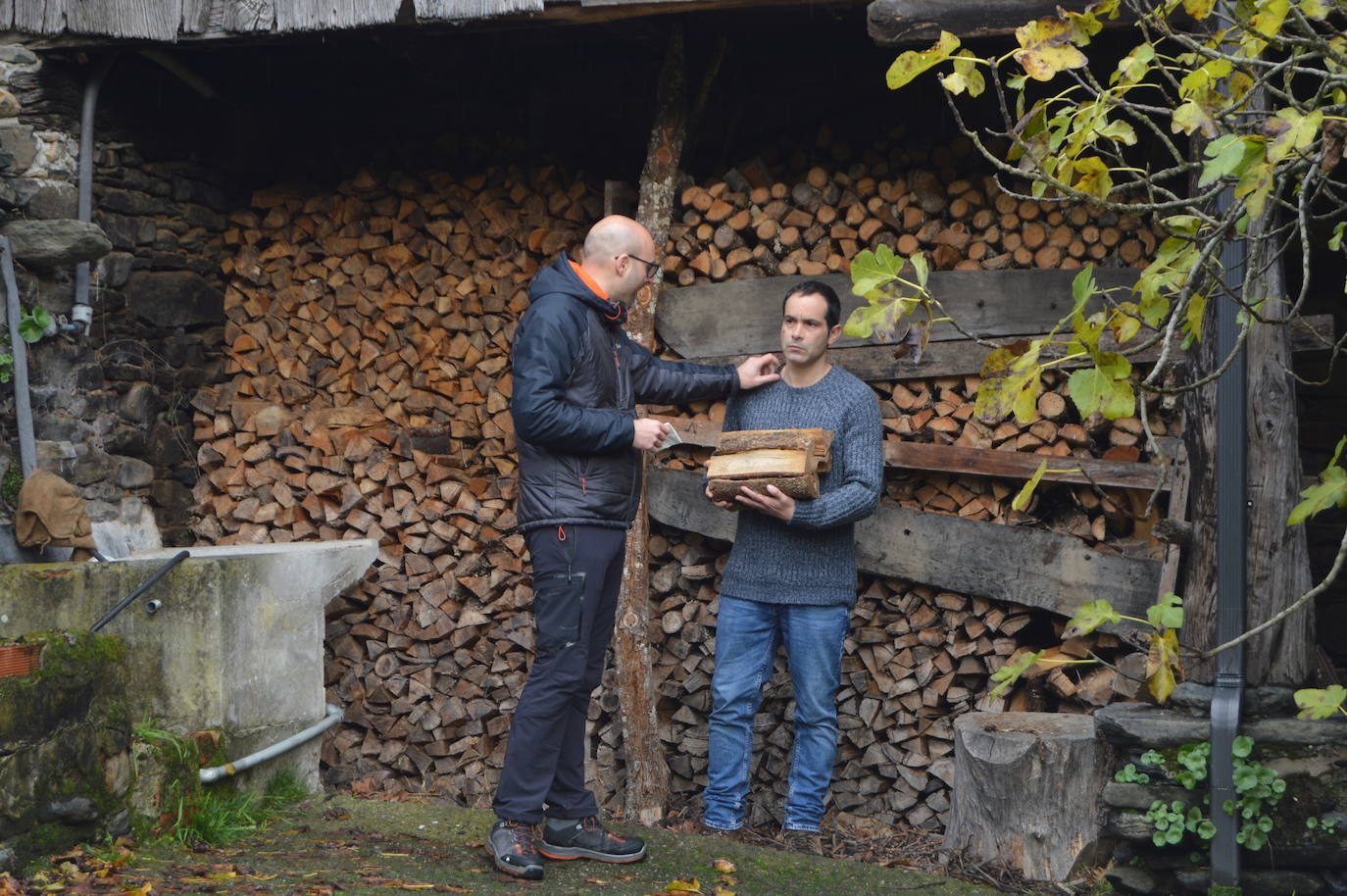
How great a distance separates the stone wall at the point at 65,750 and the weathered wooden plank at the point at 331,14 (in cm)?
251

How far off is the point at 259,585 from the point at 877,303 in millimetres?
3054

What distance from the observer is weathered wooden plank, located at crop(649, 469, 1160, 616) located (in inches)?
179

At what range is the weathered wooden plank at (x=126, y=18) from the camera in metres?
5.18

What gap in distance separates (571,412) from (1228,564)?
6.22 ft

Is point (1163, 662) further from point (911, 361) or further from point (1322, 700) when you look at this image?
point (911, 361)

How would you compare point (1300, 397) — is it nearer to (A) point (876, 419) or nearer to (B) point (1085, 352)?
(A) point (876, 419)

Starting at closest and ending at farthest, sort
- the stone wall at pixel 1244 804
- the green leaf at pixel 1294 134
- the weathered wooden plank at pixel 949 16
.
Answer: the green leaf at pixel 1294 134
the stone wall at pixel 1244 804
the weathered wooden plank at pixel 949 16

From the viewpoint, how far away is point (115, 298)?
565 centimetres

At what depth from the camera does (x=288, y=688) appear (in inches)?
192

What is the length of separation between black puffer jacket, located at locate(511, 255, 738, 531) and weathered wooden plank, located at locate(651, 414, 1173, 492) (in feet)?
4.60

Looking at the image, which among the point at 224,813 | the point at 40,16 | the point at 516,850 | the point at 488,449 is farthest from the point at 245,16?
the point at 516,850

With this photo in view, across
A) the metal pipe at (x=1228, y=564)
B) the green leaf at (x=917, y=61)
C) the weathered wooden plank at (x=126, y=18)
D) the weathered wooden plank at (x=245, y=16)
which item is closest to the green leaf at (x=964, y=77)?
the green leaf at (x=917, y=61)

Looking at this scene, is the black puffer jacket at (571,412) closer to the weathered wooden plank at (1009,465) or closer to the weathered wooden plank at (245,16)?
the weathered wooden plank at (1009,465)

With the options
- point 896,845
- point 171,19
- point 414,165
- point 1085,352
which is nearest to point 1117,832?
point 896,845
